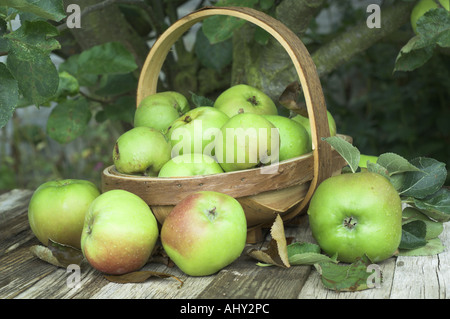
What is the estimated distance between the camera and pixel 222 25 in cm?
149

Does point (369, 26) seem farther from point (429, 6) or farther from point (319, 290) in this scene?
point (319, 290)

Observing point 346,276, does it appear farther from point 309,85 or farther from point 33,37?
point 33,37

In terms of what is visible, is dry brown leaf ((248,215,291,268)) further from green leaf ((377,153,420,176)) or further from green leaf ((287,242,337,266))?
green leaf ((377,153,420,176))

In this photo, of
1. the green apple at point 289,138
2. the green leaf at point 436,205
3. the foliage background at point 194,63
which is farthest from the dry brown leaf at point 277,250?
the foliage background at point 194,63

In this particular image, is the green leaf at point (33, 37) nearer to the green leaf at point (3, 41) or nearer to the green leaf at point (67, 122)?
the green leaf at point (3, 41)

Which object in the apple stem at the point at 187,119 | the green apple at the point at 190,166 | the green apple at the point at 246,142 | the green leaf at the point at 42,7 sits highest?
the green leaf at the point at 42,7

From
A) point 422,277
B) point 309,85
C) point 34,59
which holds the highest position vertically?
point 34,59

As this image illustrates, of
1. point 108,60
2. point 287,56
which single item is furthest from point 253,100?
point 108,60

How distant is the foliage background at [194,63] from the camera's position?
116cm

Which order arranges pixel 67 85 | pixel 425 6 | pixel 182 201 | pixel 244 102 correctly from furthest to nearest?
pixel 67 85, pixel 425 6, pixel 244 102, pixel 182 201

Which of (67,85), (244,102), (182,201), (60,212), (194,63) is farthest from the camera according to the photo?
(194,63)

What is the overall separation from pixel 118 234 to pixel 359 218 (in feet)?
1.52

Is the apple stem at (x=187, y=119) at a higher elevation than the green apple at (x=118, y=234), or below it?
higher

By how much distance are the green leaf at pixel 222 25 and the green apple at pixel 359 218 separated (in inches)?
23.5
